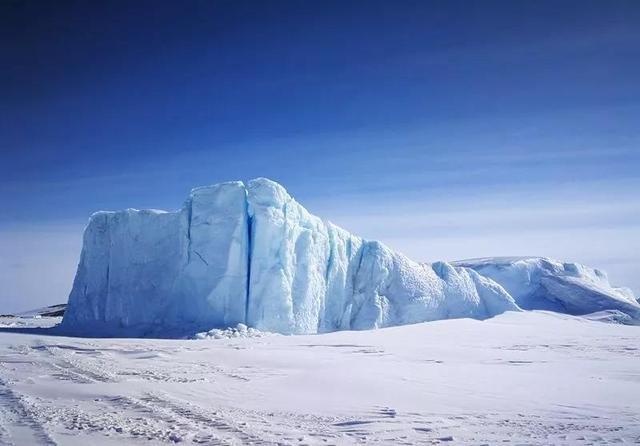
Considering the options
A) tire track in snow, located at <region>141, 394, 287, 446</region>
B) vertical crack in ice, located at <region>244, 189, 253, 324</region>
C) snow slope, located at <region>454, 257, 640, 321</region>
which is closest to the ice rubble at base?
vertical crack in ice, located at <region>244, 189, 253, 324</region>

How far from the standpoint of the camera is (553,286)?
28.1 meters

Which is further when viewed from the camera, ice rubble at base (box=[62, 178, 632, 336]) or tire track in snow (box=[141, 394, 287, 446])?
ice rubble at base (box=[62, 178, 632, 336])

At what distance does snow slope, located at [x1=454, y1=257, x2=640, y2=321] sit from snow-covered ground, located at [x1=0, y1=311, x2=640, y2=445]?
1274 cm

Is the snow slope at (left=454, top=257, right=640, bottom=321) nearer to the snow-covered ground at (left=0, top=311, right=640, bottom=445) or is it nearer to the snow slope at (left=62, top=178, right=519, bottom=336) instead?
the snow slope at (left=62, top=178, right=519, bottom=336)

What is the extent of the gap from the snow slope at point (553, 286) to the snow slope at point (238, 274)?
30.2ft

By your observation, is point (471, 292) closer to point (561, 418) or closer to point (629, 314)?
point (629, 314)

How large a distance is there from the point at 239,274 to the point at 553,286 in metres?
18.7

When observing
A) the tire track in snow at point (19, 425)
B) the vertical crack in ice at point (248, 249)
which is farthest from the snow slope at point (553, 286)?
the tire track in snow at point (19, 425)

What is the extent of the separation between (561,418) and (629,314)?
22862 mm

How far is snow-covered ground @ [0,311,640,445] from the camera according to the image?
585cm

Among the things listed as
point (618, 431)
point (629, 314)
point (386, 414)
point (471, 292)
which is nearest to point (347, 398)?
point (386, 414)

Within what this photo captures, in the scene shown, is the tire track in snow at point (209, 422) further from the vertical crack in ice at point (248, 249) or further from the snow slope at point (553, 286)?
the snow slope at point (553, 286)

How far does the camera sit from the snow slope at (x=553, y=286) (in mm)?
26797

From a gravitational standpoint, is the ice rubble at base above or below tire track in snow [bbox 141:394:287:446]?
above
